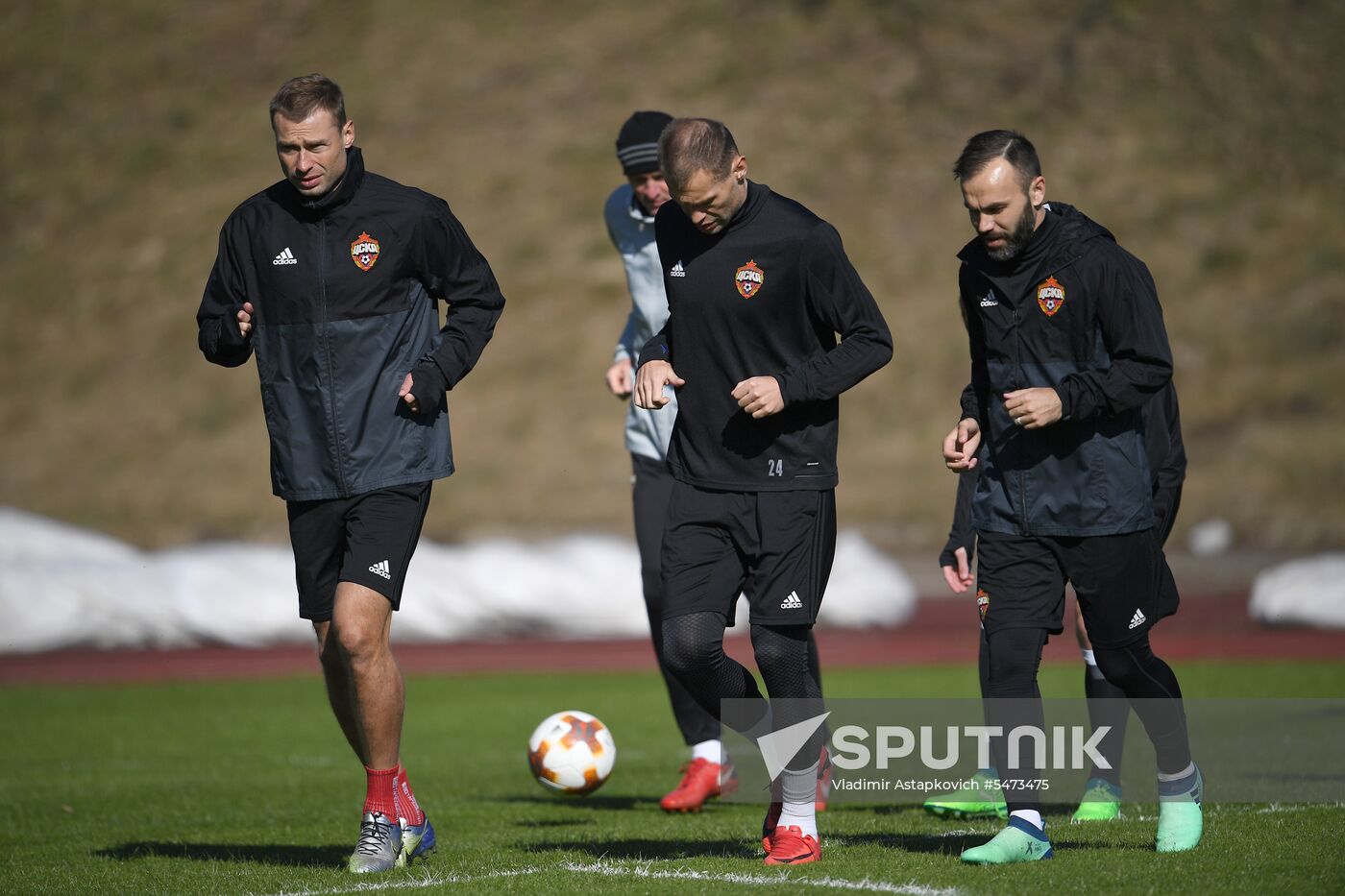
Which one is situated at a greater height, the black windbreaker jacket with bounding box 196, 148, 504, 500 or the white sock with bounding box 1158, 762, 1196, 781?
the black windbreaker jacket with bounding box 196, 148, 504, 500

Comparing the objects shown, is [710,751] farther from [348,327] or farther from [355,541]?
[348,327]

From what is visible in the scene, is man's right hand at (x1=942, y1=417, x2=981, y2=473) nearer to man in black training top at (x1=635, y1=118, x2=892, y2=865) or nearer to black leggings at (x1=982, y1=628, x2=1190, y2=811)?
man in black training top at (x1=635, y1=118, x2=892, y2=865)

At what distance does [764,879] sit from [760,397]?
137cm

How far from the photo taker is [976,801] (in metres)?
6.23

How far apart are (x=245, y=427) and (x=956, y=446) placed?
87.4 feet

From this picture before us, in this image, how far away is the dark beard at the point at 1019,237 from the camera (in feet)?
16.3

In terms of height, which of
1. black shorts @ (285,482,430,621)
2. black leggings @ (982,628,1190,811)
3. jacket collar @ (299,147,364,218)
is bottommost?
black leggings @ (982,628,1190,811)

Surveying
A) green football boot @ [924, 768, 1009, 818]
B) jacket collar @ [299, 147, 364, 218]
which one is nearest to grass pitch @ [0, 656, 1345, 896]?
green football boot @ [924, 768, 1009, 818]

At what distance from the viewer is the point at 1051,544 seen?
16.5ft

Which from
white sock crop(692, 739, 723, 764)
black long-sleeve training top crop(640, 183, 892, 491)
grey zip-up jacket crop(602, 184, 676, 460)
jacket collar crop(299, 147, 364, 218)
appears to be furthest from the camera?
grey zip-up jacket crop(602, 184, 676, 460)

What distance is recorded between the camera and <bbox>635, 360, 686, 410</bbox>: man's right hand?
5031mm

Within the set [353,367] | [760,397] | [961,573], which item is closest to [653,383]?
[760,397]

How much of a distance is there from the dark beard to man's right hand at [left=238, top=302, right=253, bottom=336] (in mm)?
2403

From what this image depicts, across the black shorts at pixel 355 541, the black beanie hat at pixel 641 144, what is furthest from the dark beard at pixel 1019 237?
the black beanie hat at pixel 641 144
